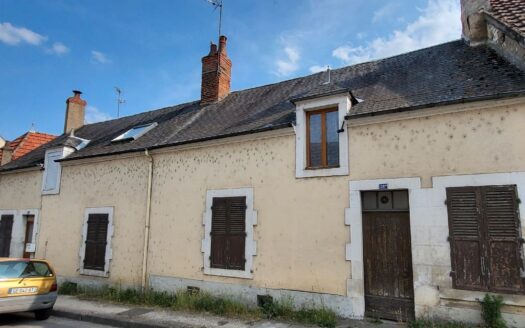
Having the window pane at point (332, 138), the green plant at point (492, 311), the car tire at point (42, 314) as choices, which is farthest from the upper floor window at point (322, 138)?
the car tire at point (42, 314)

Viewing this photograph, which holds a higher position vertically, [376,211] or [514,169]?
[514,169]

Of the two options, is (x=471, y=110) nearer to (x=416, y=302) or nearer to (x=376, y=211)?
(x=376, y=211)

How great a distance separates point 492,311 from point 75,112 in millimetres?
16487

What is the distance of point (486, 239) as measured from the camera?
226 inches

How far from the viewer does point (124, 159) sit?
34.2 ft

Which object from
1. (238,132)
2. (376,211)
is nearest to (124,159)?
(238,132)

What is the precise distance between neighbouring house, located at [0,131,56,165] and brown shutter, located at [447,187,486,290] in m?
16.3

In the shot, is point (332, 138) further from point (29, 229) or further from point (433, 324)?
point (29, 229)

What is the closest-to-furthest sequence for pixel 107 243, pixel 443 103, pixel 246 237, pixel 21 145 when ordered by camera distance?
pixel 443 103, pixel 246 237, pixel 107 243, pixel 21 145

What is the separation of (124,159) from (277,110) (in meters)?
4.63

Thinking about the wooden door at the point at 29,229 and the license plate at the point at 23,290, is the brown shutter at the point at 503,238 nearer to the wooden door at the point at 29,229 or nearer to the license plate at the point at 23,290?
the license plate at the point at 23,290

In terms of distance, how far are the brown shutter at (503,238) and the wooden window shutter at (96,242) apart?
908cm

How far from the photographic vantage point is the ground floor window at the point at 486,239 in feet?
18.1

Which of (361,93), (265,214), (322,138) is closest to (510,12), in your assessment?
(361,93)
